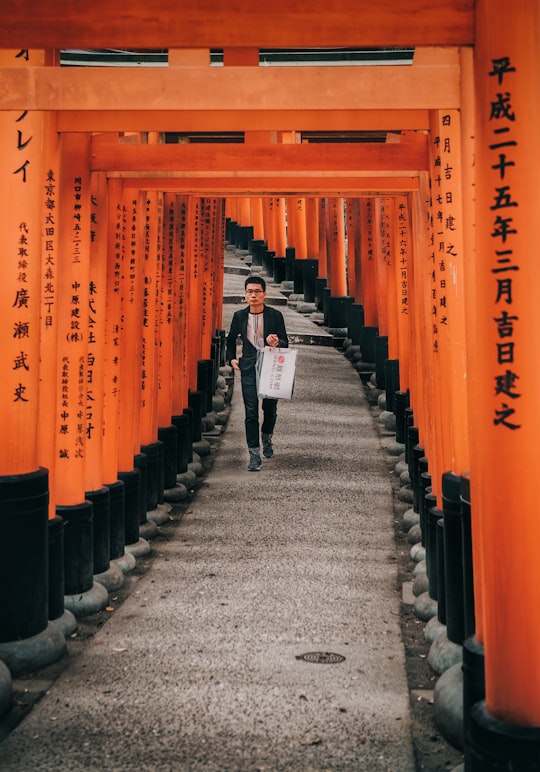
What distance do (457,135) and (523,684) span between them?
3151 mm

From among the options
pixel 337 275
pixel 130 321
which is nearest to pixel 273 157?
pixel 130 321

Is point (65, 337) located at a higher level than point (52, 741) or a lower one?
higher

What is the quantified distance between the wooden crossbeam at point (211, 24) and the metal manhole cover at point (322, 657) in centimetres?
312

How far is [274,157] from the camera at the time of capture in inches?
242

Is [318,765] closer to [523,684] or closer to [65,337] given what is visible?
[523,684]

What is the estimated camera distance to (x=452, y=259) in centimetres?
530

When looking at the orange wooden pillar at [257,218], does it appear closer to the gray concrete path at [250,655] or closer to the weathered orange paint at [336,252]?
the weathered orange paint at [336,252]

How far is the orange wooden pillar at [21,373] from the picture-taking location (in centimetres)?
483

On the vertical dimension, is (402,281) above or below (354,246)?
below

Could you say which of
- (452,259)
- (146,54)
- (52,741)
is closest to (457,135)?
(452,259)

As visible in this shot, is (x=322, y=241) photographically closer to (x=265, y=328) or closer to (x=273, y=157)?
(x=265, y=328)

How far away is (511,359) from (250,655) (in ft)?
9.06

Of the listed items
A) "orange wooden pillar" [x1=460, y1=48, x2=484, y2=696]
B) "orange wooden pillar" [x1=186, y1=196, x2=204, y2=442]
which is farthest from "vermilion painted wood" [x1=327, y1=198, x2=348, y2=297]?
"orange wooden pillar" [x1=460, y1=48, x2=484, y2=696]

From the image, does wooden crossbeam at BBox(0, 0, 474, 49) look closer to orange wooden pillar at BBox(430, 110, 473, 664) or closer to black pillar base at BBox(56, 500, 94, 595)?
orange wooden pillar at BBox(430, 110, 473, 664)
